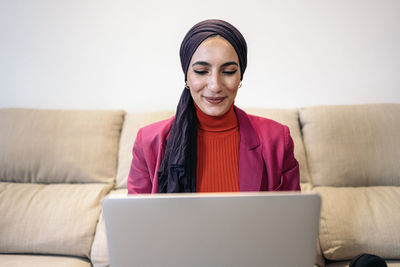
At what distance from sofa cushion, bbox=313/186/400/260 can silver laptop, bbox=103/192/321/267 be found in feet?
2.62

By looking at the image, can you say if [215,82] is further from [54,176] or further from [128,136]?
[54,176]

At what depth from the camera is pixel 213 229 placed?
48 cm

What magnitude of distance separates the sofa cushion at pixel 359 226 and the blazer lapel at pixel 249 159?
36 centimetres

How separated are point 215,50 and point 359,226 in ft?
3.26

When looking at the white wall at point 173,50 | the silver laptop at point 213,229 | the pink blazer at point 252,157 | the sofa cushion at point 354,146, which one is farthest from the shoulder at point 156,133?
the sofa cushion at point 354,146

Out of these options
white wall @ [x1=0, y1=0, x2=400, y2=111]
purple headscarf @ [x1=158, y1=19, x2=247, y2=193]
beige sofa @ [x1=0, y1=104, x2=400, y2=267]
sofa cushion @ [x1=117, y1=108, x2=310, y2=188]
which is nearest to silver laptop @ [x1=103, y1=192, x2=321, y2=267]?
purple headscarf @ [x1=158, y1=19, x2=247, y2=193]

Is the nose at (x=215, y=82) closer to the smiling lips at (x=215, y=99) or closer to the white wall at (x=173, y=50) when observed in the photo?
the smiling lips at (x=215, y=99)

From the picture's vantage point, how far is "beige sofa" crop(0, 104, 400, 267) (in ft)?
4.16

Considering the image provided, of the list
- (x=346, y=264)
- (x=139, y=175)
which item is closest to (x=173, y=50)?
(x=139, y=175)

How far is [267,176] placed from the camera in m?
1.08

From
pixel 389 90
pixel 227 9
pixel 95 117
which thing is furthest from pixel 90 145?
pixel 389 90

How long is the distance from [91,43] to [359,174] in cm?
174

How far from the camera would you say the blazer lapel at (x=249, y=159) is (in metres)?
1.03

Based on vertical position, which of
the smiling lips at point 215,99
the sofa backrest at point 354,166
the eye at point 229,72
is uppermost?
the eye at point 229,72
